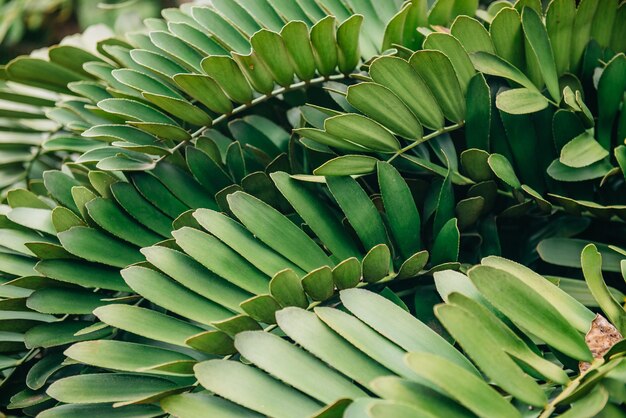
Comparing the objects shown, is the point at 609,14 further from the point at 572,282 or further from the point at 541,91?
the point at 572,282

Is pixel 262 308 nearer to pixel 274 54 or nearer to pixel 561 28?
pixel 274 54

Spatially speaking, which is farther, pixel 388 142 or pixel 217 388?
pixel 388 142

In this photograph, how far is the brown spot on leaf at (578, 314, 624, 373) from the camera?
0.45 m

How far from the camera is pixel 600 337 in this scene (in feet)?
1.50

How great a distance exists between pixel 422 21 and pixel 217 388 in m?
0.41

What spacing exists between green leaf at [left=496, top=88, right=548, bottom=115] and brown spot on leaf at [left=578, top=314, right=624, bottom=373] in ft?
0.58

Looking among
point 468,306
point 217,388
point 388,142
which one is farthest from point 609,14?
point 217,388

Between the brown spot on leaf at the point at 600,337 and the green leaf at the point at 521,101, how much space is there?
0.58 feet

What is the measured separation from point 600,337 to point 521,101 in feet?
0.65

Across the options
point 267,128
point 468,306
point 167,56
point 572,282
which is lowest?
point 572,282

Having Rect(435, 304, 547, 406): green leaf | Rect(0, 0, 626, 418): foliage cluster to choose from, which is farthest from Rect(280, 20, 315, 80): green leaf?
Rect(435, 304, 547, 406): green leaf

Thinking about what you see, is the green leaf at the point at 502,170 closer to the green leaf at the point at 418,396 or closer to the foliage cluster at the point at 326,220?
the foliage cluster at the point at 326,220

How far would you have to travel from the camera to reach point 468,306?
15.2 inches

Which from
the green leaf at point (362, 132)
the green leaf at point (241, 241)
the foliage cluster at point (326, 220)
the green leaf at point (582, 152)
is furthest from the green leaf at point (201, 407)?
the green leaf at point (582, 152)
